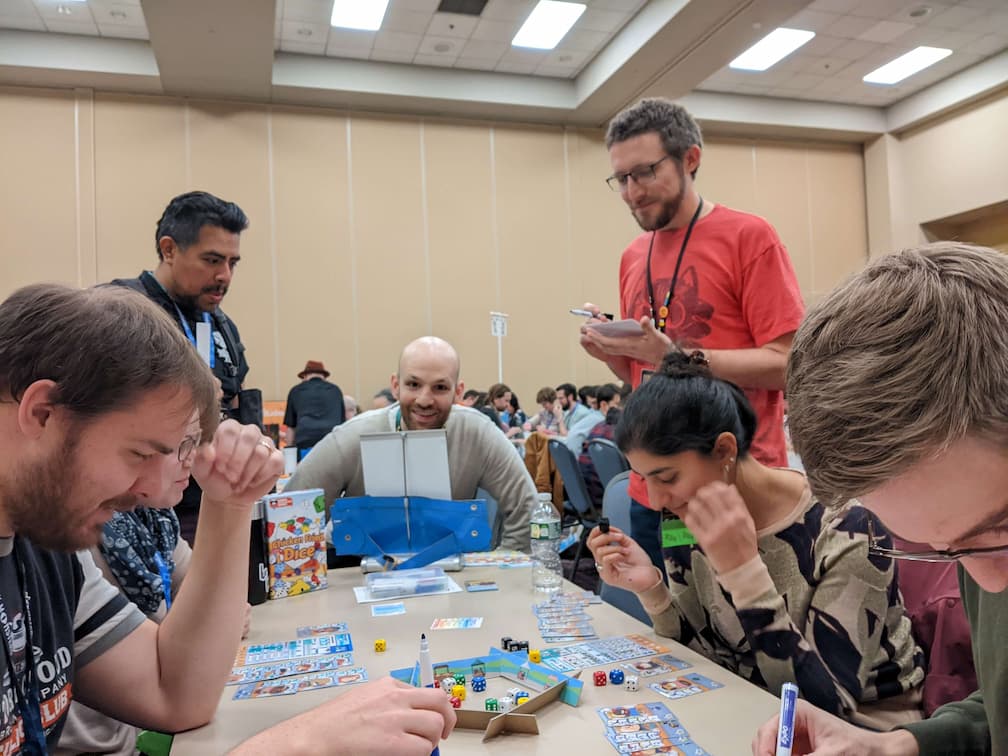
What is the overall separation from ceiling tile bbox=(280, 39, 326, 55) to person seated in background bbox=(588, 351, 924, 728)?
683cm

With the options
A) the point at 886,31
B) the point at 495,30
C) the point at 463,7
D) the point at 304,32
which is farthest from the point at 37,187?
the point at 886,31

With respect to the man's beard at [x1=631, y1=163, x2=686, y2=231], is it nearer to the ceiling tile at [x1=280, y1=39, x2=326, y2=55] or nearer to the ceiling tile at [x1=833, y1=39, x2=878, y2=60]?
the ceiling tile at [x1=280, y1=39, x2=326, y2=55]

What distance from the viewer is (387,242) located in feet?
27.5

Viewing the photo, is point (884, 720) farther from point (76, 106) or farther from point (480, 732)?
point (76, 106)

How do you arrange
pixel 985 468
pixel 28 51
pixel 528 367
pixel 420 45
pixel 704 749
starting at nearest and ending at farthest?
pixel 985 468, pixel 704 749, pixel 28 51, pixel 420 45, pixel 528 367

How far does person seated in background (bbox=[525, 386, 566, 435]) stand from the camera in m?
7.79

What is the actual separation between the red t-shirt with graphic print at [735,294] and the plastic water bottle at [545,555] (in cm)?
28

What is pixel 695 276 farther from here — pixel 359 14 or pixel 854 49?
pixel 854 49

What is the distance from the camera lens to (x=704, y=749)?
104 cm

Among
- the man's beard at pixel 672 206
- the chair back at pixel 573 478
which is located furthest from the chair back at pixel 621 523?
the chair back at pixel 573 478

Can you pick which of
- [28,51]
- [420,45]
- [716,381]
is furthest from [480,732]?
[28,51]

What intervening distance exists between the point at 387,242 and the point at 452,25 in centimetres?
244

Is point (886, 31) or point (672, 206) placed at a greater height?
point (886, 31)

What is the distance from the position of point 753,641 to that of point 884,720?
28 centimetres
